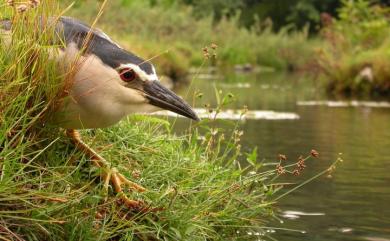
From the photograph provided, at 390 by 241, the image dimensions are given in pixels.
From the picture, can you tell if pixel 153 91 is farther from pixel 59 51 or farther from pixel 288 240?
pixel 288 240

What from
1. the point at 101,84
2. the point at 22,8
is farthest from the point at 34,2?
the point at 101,84

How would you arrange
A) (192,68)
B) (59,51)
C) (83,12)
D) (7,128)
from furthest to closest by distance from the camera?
(192,68), (83,12), (59,51), (7,128)

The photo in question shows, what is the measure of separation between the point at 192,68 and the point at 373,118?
16629 mm

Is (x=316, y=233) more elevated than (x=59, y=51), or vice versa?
(x=59, y=51)

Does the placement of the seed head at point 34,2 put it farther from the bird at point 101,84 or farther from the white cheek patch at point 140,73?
the white cheek patch at point 140,73

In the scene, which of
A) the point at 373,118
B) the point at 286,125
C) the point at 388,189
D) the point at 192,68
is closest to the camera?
the point at 388,189

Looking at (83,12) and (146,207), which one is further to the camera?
(83,12)

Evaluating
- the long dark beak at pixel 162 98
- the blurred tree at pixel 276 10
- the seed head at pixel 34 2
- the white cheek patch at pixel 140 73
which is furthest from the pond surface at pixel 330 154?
the blurred tree at pixel 276 10

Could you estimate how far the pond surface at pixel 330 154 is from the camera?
5.87 meters

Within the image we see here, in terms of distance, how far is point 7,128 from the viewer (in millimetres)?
3754

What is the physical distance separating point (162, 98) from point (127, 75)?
0.19 m

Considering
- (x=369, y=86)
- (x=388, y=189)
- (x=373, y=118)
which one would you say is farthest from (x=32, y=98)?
(x=369, y=86)

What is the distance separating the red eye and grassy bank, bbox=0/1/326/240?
236 millimetres

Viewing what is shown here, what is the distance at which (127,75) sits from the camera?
154 inches
